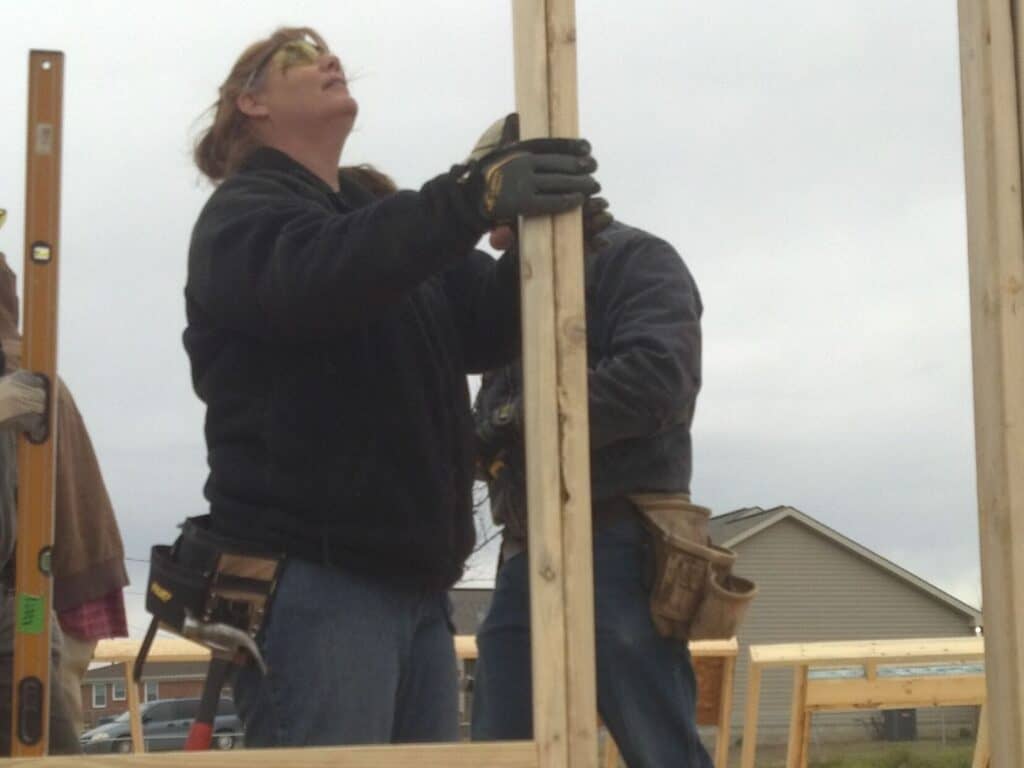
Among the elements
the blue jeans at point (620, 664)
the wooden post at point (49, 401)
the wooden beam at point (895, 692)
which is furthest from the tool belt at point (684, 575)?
the wooden beam at point (895, 692)

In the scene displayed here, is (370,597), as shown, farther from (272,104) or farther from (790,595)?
(790,595)

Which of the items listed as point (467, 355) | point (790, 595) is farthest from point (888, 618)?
point (467, 355)

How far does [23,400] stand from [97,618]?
1111 mm

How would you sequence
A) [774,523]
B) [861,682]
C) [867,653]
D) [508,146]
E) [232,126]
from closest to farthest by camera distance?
1. [508,146]
2. [232,126]
3. [867,653]
4. [861,682]
5. [774,523]

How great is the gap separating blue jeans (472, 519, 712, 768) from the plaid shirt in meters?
0.85

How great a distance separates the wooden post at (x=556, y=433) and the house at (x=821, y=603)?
3061 millimetres

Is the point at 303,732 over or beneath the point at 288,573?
beneath

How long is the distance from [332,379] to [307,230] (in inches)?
9.7

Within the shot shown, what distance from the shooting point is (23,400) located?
8.70 feet

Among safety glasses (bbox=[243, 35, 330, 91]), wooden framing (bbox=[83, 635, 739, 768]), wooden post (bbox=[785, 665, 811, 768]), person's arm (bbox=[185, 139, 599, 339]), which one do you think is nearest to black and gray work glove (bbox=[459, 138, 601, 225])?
person's arm (bbox=[185, 139, 599, 339])

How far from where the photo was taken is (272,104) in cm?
289

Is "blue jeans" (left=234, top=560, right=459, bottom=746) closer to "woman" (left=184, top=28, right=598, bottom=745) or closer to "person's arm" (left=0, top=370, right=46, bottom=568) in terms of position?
"woman" (left=184, top=28, right=598, bottom=745)

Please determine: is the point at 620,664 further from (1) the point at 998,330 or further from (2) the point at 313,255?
(2) the point at 313,255

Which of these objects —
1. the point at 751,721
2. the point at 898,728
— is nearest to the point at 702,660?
Answer: the point at 751,721
